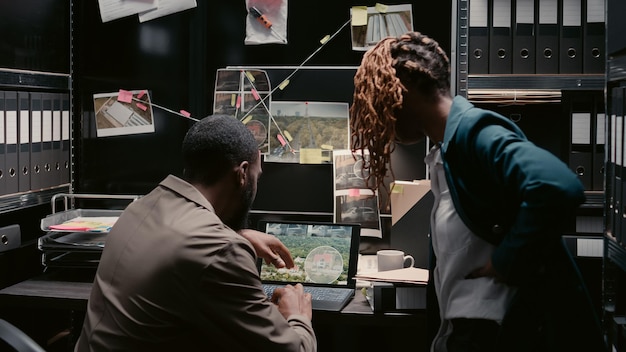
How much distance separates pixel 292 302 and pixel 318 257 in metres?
0.58

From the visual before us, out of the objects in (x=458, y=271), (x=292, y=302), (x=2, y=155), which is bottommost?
(x=292, y=302)

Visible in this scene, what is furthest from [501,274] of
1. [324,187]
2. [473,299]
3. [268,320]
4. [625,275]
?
[324,187]

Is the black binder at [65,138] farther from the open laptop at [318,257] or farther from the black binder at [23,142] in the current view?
the open laptop at [318,257]

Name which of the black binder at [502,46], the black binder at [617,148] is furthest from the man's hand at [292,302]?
the black binder at [502,46]

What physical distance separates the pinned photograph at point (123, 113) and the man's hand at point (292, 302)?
1.20 meters

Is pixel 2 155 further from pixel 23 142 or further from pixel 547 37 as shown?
pixel 547 37

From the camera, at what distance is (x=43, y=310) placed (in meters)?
2.67

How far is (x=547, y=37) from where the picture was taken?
7.61ft

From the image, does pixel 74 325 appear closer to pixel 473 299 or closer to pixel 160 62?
pixel 160 62

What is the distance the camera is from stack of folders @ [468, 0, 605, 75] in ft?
7.57

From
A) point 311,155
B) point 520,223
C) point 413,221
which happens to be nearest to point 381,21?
point 311,155

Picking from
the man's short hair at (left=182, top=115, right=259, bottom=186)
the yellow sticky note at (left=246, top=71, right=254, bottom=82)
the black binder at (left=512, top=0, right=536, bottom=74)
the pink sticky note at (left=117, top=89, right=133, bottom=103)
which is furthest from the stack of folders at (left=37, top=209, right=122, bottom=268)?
the black binder at (left=512, top=0, right=536, bottom=74)

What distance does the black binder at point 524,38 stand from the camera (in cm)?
232

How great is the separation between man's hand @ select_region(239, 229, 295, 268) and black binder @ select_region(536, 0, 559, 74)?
1.02m
